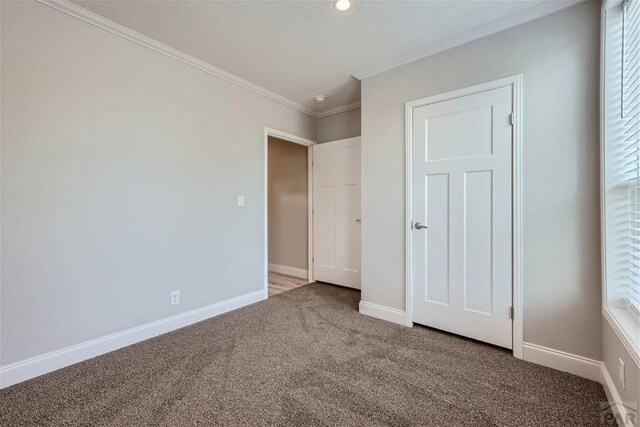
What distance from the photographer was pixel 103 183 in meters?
2.06

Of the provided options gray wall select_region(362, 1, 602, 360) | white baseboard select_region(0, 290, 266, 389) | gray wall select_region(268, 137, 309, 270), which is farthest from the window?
gray wall select_region(268, 137, 309, 270)

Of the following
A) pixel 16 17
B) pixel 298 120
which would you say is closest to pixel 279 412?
pixel 16 17

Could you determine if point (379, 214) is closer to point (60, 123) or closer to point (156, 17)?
point (156, 17)

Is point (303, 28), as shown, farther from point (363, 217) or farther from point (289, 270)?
point (289, 270)

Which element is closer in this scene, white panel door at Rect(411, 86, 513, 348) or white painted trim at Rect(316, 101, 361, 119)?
white panel door at Rect(411, 86, 513, 348)

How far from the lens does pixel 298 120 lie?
3.76 metres

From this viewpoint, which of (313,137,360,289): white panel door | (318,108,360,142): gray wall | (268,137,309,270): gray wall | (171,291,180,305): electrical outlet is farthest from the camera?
(268,137,309,270): gray wall

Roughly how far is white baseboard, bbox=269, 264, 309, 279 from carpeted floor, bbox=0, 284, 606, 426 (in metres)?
1.88

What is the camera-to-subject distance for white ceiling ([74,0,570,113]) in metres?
1.89

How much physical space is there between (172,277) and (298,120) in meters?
2.47

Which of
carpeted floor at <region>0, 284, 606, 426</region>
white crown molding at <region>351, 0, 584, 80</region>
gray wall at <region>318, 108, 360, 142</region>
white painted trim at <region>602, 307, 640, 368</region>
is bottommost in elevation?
carpeted floor at <region>0, 284, 606, 426</region>

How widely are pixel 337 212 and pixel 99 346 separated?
2.73 meters

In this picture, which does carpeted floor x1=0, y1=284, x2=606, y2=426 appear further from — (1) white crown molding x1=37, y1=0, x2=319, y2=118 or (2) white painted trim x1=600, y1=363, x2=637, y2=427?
(1) white crown molding x1=37, y1=0, x2=319, y2=118

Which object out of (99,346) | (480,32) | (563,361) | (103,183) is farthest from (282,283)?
(480,32)
